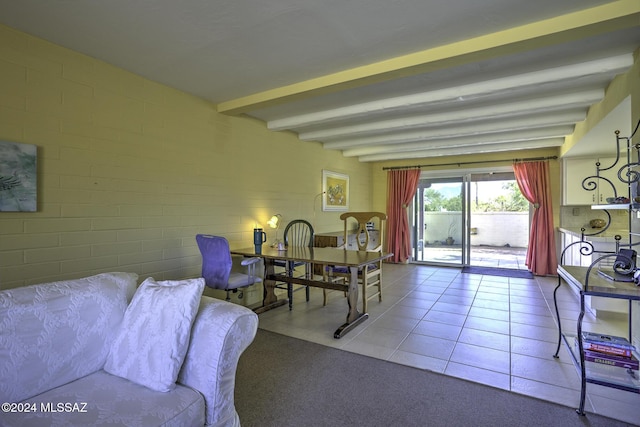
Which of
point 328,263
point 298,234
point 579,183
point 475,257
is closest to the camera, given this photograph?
point 328,263

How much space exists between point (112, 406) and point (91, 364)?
39 centimetres

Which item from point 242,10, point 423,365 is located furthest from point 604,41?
point 423,365

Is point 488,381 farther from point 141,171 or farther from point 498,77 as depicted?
point 141,171

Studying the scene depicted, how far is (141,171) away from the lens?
2904 mm

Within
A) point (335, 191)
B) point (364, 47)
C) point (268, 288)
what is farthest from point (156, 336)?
point (335, 191)

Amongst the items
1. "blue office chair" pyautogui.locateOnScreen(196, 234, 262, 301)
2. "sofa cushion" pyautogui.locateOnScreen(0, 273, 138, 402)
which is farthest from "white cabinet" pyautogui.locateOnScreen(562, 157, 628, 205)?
"sofa cushion" pyautogui.locateOnScreen(0, 273, 138, 402)

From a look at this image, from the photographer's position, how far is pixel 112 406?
4.11 feet

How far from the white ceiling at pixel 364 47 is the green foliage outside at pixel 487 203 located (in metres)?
3.17

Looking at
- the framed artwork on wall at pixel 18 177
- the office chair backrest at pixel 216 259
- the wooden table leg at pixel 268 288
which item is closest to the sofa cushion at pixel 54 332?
the framed artwork on wall at pixel 18 177

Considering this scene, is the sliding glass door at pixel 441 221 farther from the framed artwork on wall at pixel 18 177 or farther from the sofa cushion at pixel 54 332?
the framed artwork on wall at pixel 18 177

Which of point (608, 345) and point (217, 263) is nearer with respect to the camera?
point (608, 345)

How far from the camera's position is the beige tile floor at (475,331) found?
216 centimetres

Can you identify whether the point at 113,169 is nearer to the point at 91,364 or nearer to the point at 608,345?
the point at 91,364

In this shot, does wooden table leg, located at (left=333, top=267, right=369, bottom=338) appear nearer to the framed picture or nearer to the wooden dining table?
the wooden dining table
